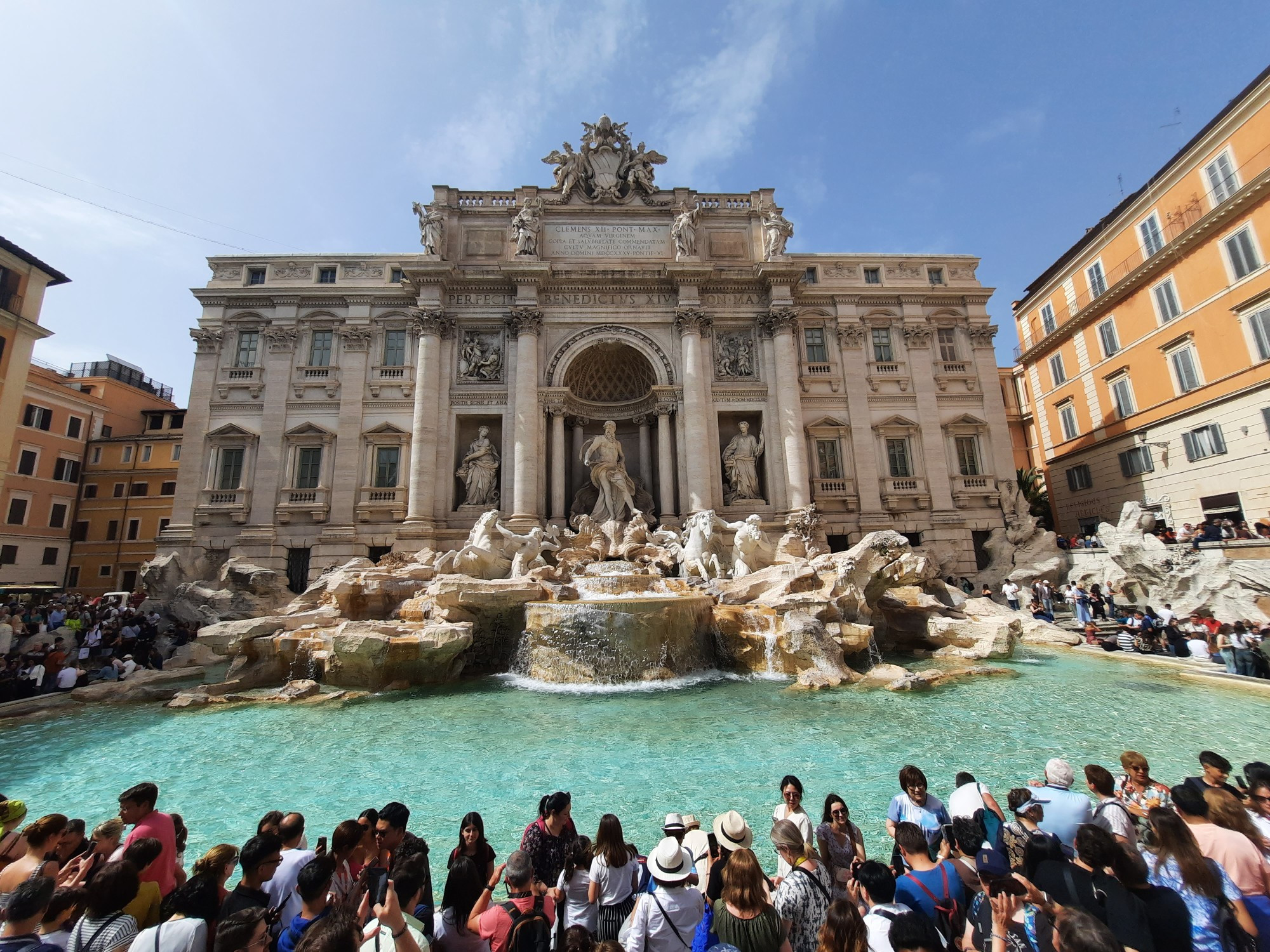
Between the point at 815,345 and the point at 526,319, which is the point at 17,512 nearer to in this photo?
the point at 526,319

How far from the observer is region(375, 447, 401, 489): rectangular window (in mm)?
20938

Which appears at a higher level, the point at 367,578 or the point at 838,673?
the point at 367,578

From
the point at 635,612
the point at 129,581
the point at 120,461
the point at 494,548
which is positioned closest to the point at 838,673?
the point at 635,612

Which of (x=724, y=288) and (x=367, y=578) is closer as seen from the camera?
(x=367, y=578)

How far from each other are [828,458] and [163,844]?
21.9m

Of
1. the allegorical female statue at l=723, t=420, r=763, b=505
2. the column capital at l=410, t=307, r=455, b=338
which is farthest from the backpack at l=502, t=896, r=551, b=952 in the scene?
the column capital at l=410, t=307, r=455, b=338

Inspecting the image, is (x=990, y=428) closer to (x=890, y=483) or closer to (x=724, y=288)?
(x=890, y=483)

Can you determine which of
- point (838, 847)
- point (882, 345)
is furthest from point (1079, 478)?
point (838, 847)

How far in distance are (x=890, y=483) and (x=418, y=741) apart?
19564 millimetres

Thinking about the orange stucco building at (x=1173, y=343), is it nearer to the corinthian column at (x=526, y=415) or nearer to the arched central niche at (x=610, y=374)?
the arched central niche at (x=610, y=374)

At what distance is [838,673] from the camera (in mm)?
10359

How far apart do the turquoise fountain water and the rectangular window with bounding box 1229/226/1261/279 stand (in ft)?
47.3

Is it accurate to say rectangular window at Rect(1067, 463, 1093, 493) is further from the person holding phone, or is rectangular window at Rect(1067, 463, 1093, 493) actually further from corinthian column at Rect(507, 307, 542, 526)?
the person holding phone

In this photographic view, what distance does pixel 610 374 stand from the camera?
2317cm
